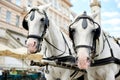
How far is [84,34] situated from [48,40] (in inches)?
61.7

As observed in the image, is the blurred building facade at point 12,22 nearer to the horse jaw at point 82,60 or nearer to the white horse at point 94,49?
the white horse at point 94,49

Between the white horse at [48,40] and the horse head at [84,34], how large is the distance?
2.67 ft

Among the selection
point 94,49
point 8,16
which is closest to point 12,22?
point 8,16

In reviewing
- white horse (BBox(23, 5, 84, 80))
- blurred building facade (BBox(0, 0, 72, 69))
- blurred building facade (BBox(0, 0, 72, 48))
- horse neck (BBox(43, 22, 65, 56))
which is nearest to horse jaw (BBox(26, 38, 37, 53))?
white horse (BBox(23, 5, 84, 80))

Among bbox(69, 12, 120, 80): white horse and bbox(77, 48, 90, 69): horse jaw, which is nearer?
bbox(77, 48, 90, 69): horse jaw

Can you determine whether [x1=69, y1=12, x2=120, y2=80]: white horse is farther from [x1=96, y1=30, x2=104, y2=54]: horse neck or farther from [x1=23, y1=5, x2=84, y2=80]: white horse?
[x1=23, y1=5, x2=84, y2=80]: white horse

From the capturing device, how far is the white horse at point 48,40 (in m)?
4.36

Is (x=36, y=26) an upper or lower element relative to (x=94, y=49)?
upper

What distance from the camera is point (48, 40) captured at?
16.6ft

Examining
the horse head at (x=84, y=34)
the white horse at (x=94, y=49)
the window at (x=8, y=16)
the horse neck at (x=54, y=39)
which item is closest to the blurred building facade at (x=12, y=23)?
the window at (x=8, y=16)

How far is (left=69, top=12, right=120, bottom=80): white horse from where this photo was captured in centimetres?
346

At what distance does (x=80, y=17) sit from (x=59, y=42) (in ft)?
4.91

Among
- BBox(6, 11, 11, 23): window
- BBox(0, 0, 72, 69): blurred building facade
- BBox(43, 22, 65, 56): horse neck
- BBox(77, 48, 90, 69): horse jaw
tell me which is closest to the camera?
BBox(77, 48, 90, 69): horse jaw

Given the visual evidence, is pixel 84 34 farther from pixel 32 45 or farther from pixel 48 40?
pixel 48 40
